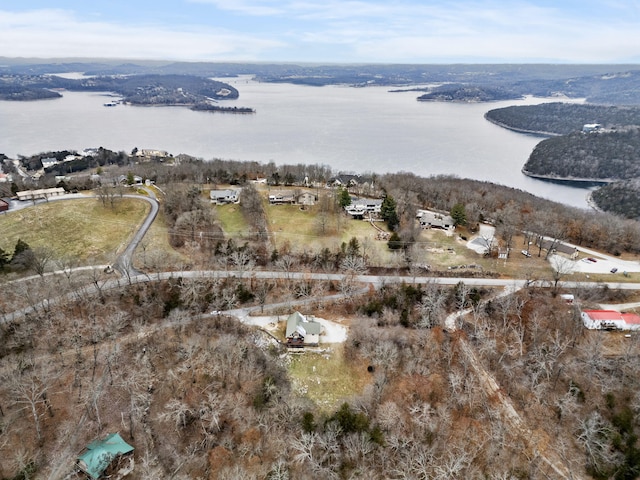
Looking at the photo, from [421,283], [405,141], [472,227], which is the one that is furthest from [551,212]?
[405,141]

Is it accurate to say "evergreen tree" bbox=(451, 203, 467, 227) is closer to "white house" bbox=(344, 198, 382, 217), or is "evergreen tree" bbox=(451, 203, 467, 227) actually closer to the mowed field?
the mowed field

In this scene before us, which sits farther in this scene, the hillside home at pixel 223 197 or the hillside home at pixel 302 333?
the hillside home at pixel 223 197

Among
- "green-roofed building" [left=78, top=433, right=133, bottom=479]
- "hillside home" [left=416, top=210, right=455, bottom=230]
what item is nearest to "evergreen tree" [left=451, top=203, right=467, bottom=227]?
"hillside home" [left=416, top=210, right=455, bottom=230]

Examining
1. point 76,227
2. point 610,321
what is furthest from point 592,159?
point 76,227

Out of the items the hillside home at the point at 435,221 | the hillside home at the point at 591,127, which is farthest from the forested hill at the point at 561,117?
the hillside home at the point at 435,221

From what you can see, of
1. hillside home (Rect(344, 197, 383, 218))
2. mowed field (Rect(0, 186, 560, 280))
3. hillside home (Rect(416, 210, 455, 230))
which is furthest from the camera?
hillside home (Rect(344, 197, 383, 218))

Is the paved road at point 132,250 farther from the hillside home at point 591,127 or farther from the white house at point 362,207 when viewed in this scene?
the hillside home at point 591,127
